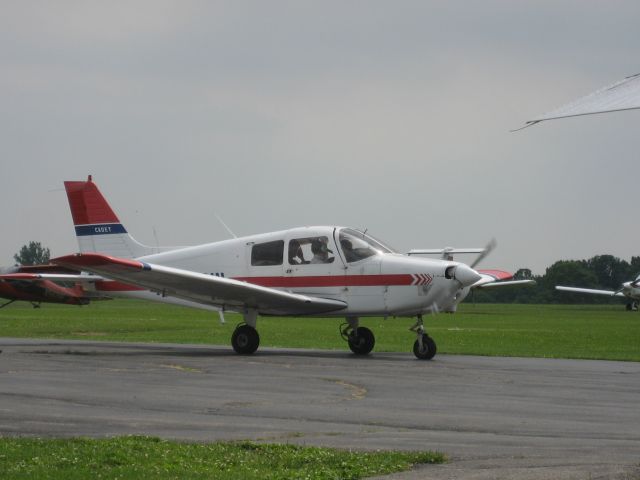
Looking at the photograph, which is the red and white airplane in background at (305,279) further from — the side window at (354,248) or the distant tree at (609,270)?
the distant tree at (609,270)

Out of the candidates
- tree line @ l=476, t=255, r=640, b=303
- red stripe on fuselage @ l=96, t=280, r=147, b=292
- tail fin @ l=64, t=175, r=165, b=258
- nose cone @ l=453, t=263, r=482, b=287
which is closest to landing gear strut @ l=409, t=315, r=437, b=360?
nose cone @ l=453, t=263, r=482, b=287

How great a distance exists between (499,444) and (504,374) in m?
8.01

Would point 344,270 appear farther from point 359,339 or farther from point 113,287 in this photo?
point 113,287

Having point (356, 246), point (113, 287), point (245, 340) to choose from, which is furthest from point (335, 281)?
point (113, 287)

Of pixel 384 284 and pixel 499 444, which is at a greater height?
pixel 384 284

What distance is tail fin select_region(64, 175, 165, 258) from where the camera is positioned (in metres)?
26.2

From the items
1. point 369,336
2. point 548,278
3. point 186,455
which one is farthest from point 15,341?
point 548,278

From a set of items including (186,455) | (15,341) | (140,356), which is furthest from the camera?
(15,341)

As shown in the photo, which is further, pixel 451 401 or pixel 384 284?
pixel 384 284

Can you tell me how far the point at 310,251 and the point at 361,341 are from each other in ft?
6.99

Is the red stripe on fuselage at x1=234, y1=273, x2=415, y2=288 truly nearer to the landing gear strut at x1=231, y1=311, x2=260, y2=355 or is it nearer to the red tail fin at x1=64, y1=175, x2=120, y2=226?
the landing gear strut at x1=231, y1=311, x2=260, y2=355

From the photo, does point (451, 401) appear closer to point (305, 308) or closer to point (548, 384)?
point (548, 384)

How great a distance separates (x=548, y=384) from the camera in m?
16.0

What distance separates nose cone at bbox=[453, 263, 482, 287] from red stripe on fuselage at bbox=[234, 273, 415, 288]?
3.01ft
